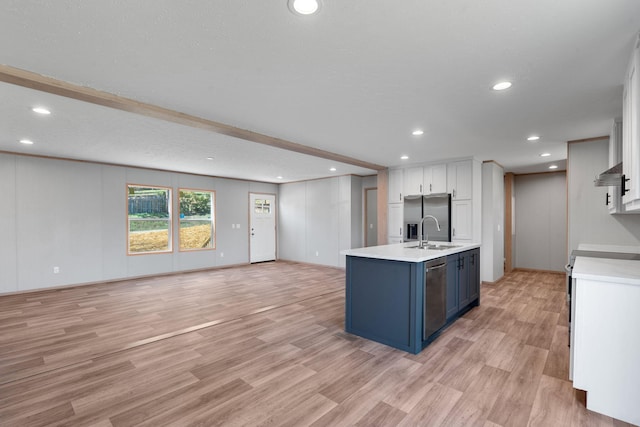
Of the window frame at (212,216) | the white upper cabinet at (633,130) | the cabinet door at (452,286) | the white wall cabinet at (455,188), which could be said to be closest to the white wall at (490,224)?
the white wall cabinet at (455,188)

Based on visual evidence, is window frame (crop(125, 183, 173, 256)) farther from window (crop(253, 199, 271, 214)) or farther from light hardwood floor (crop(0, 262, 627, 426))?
window (crop(253, 199, 271, 214))

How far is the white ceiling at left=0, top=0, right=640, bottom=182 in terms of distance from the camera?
1.62 metres

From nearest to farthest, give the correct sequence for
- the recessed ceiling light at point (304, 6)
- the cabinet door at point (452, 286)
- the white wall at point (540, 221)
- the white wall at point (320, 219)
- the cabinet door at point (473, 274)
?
the recessed ceiling light at point (304, 6)
the cabinet door at point (452, 286)
the cabinet door at point (473, 274)
the white wall at point (540, 221)
the white wall at point (320, 219)

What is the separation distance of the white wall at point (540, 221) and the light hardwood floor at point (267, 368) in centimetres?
294

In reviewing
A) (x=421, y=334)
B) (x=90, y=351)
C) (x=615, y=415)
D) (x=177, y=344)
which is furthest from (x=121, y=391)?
(x=615, y=415)

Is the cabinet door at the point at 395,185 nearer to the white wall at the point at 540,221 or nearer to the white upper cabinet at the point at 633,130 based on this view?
the white wall at the point at 540,221

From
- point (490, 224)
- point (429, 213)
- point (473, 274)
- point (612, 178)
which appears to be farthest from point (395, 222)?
point (612, 178)

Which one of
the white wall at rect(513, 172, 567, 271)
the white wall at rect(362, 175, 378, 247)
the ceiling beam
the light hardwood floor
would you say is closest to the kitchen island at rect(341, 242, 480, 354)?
the light hardwood floor

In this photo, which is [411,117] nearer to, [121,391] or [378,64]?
[378,64]

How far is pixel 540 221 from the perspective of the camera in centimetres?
712

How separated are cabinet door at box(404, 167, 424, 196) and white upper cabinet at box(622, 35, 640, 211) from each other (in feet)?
12.7

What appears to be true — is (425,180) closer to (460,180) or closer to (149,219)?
(460,180)

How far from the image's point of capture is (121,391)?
7.55 ft

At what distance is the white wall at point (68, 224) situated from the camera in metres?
5.14
